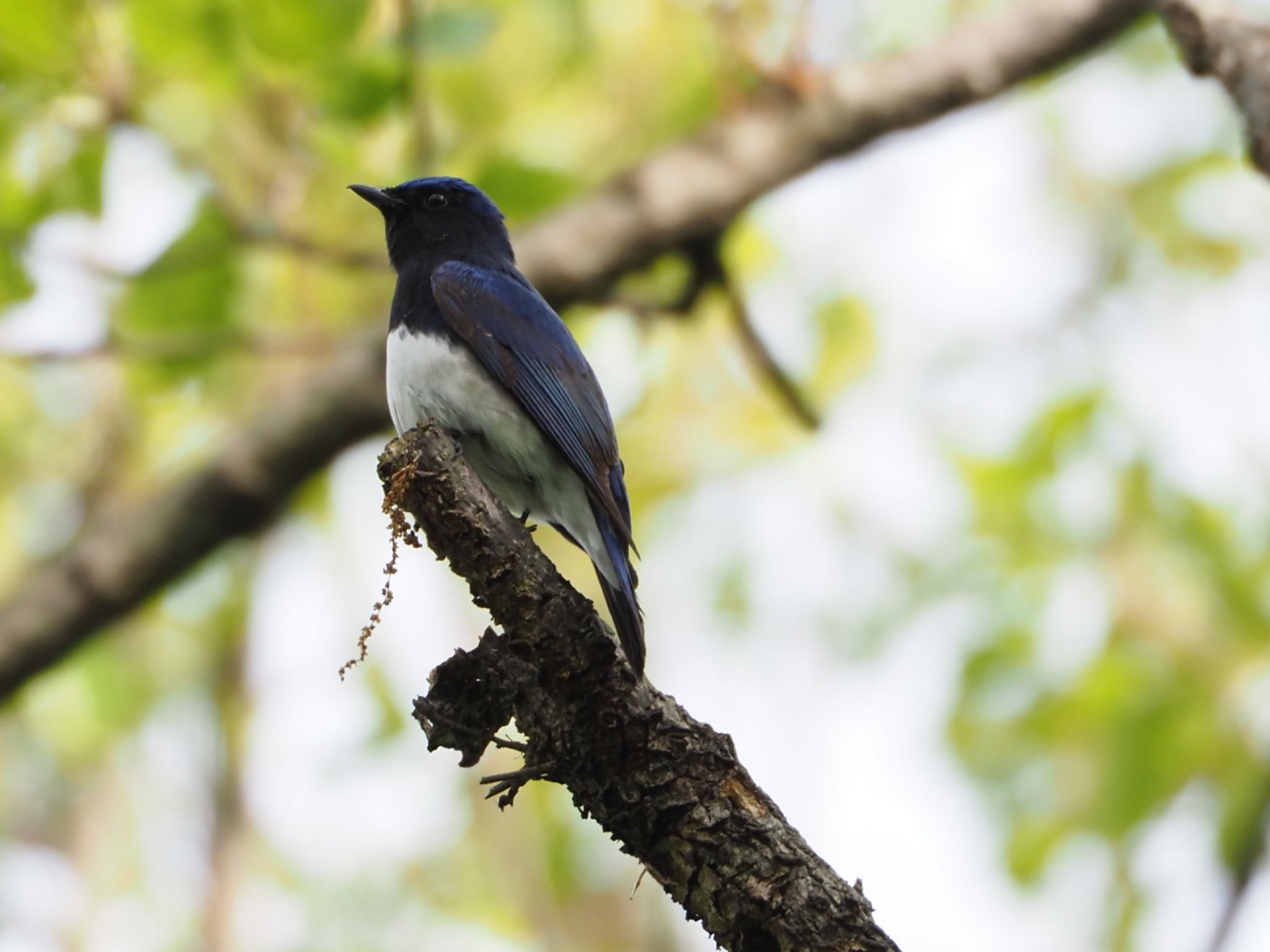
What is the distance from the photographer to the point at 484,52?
645 centimetres

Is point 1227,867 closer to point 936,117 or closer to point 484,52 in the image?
point 936,117

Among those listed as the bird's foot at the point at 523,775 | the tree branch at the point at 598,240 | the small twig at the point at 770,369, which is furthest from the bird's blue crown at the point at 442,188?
the bird's foot at the point at 523,775

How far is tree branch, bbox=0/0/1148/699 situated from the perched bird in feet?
2.11

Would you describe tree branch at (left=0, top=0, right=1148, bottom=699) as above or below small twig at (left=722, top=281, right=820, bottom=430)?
above

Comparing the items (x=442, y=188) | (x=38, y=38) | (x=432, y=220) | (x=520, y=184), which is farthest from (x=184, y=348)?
(x=520, y=184)

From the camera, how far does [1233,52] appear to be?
3.94 metres

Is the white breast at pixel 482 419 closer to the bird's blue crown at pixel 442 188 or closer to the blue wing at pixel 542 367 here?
the blue wing at pixel 542 367

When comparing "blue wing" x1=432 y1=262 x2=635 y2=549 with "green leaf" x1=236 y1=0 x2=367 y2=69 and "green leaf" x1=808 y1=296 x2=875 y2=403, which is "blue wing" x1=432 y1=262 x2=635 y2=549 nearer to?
"green leaf" x1=236 y1=0 x2=367 y2=69

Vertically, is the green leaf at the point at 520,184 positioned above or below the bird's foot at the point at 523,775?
above

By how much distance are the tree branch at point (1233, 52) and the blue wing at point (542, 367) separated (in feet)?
7.16

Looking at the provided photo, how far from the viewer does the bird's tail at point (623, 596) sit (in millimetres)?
4207

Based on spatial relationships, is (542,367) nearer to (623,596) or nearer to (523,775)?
(623,596)

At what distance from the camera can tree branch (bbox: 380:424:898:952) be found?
→ 115 inches

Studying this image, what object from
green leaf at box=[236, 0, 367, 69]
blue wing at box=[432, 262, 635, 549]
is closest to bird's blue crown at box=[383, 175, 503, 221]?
blue wing at box=[432, 262, 635, 549]
